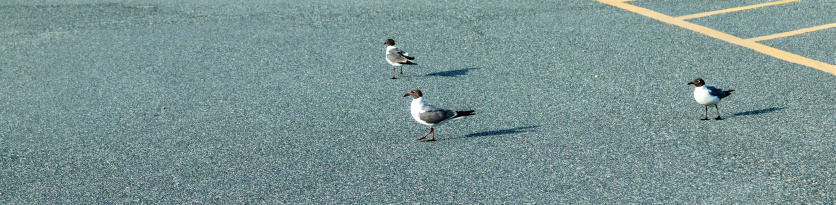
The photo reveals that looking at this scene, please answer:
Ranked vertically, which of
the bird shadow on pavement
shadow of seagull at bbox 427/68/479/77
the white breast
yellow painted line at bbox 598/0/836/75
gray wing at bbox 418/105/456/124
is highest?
yellow painted line at bbox 598/0/836/75

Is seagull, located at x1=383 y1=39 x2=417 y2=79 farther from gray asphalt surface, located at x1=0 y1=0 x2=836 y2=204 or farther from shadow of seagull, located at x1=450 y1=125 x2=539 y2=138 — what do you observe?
shadow of seagull, located at x1=450 y1=125 x2=539 y2=138

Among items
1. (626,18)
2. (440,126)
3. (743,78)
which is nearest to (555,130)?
(440,126)

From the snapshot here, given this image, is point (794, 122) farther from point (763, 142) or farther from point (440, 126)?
point (440, 126)

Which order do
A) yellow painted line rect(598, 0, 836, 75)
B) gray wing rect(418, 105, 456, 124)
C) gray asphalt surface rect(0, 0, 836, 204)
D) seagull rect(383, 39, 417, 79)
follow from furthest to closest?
yellow painted line rect(598, 0, 836, 75) < seagull rect(383, 39, 417, 79) < gray wing rect(418, 105, 456, 124) < gray asphalt surface rect(0, 0, 836, 204)

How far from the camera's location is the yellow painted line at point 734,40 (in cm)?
849

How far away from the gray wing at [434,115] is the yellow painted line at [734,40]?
16.1 ft

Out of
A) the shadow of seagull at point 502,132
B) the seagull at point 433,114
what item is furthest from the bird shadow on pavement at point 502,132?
the seagull at point 433,114

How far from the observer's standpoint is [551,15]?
36.5 ft

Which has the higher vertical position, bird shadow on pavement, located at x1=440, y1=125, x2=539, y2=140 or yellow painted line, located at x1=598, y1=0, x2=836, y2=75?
yellow painted line, located at x1=598, y1=0, x2=836, y2=75

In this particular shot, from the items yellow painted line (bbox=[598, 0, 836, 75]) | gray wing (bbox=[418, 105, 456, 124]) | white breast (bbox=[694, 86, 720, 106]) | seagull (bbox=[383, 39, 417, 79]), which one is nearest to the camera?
gray wing (bbox=[418, 105, 456, 124])

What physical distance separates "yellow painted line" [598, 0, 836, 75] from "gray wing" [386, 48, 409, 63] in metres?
4.46

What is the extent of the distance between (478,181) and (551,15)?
6.06 metres

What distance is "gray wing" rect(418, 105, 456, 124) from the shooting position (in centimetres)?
635

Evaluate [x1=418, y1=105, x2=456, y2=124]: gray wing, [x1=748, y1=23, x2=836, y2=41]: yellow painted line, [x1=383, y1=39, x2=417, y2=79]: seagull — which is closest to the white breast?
[x1=418, y1=105, x2=456, y2=124]: gray wing
